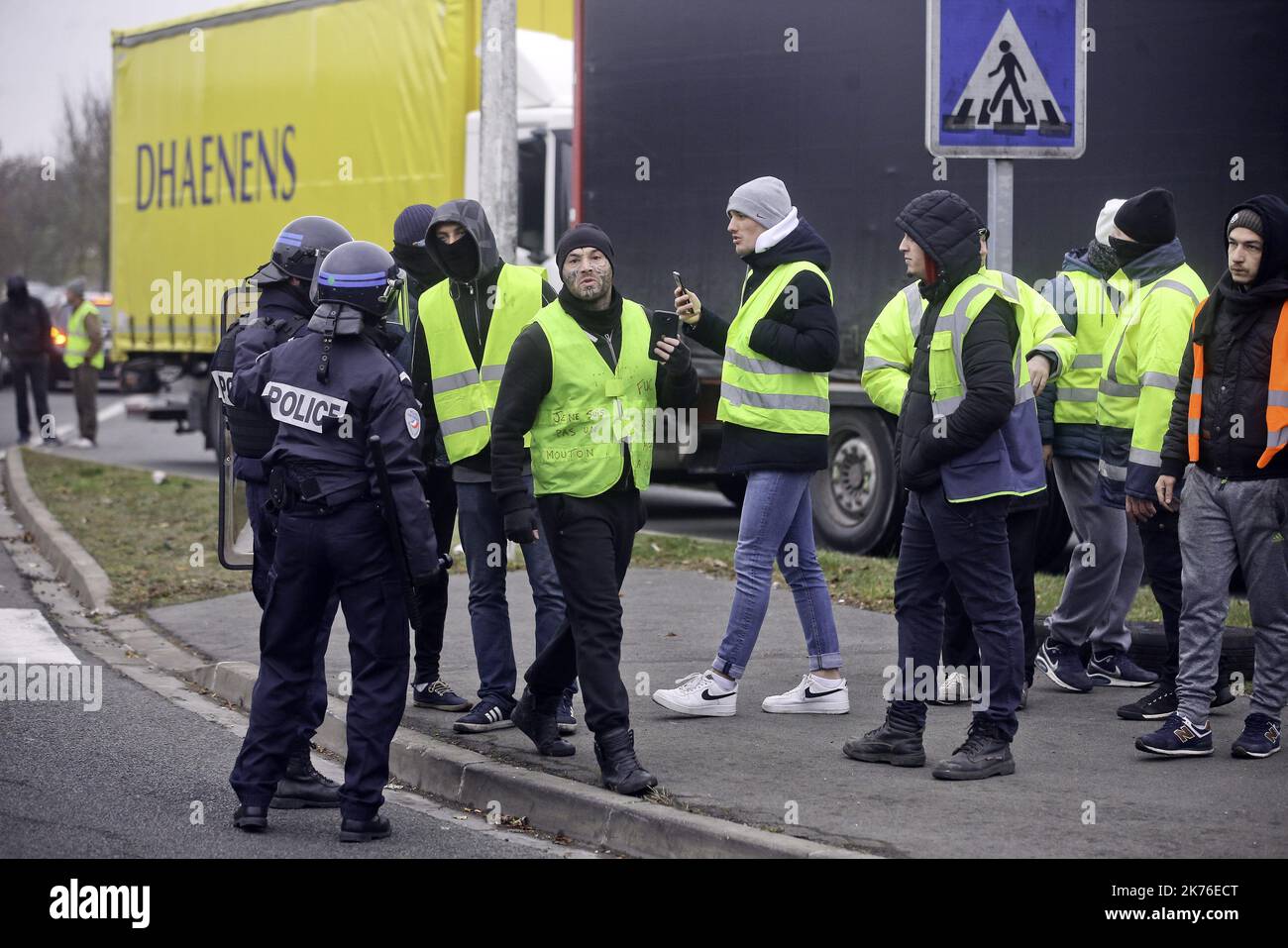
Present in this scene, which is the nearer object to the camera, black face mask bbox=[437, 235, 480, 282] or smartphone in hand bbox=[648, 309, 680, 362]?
smartphone in hand bbox=[648, 309, 680, 362]

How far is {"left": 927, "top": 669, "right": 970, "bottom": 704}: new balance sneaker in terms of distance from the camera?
732 centimetres

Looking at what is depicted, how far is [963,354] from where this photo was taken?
6.05 meters

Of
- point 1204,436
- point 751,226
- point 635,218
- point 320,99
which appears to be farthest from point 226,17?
point 1204,436

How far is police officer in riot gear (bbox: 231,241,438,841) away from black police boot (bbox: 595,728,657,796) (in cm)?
68

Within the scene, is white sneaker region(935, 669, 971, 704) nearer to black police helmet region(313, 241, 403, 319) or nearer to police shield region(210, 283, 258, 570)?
police shield region(210, 283, 258, 570)

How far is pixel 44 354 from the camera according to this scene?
20484mm

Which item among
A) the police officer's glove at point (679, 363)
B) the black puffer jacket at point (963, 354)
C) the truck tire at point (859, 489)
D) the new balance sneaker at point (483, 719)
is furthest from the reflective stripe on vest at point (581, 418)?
the truck tire at point (859, 489)

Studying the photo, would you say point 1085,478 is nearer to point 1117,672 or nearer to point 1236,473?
point 1117,672

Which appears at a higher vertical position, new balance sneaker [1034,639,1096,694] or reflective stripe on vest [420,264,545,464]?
reflective stripe on vest [420,264,545,464]

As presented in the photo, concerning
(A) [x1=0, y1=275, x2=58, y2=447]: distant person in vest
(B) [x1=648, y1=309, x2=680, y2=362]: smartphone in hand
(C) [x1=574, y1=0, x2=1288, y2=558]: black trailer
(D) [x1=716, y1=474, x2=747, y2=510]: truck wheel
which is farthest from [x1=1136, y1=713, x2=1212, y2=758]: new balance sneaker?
(A) [x1=0, y1=275, x2=58, y2=447]: distant person in vest

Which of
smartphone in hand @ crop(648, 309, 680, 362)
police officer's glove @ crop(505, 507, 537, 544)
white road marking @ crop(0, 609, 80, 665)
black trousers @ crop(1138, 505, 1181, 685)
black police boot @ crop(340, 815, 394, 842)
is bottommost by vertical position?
white road marking @ crop(0, 609, 80, 665)

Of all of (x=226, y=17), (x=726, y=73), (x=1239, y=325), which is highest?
(x=226, y=17)
